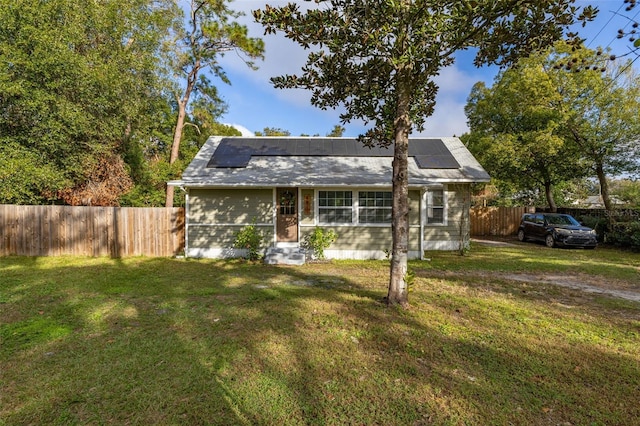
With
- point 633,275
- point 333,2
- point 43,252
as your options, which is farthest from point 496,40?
point 43,252

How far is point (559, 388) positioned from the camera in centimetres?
300

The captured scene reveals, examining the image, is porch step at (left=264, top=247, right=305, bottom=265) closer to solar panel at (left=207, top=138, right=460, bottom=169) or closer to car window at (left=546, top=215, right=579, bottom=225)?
solar panel at (left=207, top=138, right=460, bottom=169)

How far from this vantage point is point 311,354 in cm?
363

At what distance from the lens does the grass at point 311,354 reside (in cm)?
267

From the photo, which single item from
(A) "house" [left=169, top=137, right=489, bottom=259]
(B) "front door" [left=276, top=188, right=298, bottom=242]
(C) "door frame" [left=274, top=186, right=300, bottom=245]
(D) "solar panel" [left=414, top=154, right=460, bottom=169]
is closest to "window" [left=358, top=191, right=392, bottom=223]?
(A) "house" [left=169, top=137, right=489, bottom=259]

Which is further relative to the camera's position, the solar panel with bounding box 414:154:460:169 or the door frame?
the solar panel with bounding box 414:154:460:169

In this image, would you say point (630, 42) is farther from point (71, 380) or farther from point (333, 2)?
point (71, 380)

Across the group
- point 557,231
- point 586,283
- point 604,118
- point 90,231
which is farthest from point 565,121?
point 90,231

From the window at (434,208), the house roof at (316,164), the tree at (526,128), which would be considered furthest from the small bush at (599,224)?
the window at (434,208)

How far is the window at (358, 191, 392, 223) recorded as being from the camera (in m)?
10.5

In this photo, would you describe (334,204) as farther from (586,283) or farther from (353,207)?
(586,283)

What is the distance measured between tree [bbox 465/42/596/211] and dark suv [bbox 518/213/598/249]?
353 cm

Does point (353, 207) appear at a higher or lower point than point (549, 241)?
higher

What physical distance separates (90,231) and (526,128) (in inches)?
821
